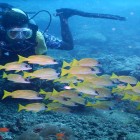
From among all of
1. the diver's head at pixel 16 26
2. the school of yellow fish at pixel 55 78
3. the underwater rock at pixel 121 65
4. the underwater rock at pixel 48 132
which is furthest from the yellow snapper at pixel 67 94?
the underwater rock at pixel 121 65

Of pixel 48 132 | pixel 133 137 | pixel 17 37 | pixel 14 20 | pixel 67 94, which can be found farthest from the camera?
pixel 14 20

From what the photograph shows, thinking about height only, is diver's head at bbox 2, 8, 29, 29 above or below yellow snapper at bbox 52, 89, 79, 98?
above

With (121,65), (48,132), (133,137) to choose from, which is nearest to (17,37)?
(48,132)

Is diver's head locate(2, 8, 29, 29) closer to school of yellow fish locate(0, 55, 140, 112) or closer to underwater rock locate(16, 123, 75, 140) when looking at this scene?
school of yellow fish locate(0, 55, 140, 112)

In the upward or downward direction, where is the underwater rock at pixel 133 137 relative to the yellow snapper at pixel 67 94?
downward

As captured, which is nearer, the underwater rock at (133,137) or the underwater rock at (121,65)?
the underwater rock at (133,137)

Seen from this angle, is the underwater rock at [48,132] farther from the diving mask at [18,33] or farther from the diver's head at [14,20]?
the diver's head at [14,20]

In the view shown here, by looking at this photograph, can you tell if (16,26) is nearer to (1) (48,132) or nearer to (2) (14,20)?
(2) (14,20)

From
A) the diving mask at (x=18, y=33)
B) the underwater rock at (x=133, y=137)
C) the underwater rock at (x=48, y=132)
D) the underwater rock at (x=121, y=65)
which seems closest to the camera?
the underwater rock at (x=48, y=132)

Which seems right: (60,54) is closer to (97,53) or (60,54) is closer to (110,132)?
(97,53)

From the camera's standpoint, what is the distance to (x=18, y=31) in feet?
22.4

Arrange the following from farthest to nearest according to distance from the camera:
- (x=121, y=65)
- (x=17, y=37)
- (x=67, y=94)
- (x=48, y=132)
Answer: (x=121, y=65) < (x=17, y=37) < (x=67, y=94) < (x=48, y=132)

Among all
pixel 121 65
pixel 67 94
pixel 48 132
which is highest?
pixel 67 94

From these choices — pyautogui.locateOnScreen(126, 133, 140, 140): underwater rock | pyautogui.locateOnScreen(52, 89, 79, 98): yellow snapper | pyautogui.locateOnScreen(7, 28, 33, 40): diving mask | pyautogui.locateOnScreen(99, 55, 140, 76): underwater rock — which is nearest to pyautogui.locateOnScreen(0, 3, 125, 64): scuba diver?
pyautogui.locateOnScreen(7, 28, 33, 40): diving mask
